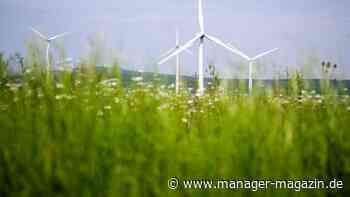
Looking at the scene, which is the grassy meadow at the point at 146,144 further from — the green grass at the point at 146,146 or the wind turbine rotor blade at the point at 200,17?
the wind turbine rotor blade at the point at 200,17

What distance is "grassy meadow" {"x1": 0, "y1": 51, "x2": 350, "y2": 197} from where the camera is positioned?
2.58 metres

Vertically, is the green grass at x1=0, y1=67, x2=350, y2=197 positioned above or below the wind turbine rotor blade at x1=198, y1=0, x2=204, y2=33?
below

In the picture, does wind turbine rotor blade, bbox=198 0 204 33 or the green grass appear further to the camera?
wind turbine rotor blade, bbox=198 0 204 33

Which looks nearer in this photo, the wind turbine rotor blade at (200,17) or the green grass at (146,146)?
the green grass at (146,146)

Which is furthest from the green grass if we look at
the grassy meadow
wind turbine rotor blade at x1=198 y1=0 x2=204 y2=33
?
wind turbine rotor blade at x1=198 y1=0 x2=204 y2=33

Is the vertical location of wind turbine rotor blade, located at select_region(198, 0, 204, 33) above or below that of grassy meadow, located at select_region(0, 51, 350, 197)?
above

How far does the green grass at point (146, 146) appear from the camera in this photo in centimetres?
257

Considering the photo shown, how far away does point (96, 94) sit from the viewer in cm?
313

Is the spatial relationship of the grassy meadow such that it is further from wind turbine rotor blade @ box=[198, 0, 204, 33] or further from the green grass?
wind turbine rotor blade @ box=[198, 0, 204, 33]

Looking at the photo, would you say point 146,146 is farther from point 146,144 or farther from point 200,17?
point 200,17

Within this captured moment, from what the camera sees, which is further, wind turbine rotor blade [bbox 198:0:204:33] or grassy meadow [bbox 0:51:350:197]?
wind turbine rotor blade [bbox 198:0:204:33]

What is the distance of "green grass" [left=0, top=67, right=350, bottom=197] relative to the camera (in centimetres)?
257

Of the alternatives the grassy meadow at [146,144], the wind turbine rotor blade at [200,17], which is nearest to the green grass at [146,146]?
the grassy meadow at [146,144]

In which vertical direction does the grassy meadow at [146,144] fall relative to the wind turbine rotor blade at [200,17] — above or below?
below
